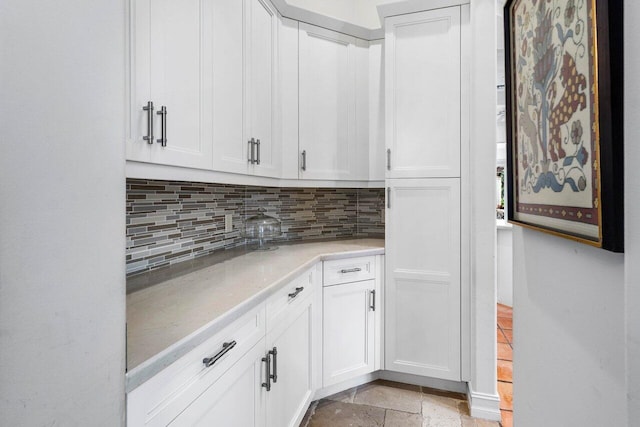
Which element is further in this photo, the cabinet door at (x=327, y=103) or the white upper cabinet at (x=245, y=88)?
the cabinet door at (x=327, y=103)

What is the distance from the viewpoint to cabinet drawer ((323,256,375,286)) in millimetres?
2139

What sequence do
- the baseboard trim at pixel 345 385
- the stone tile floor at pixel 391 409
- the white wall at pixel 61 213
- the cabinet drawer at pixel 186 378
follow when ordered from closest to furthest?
the white wall at pixel 61 213 < the cabinet drawer at pixel 186 378 < the stone tile floor at pixel 391 409 < the baseboard trim at pixel 345 385

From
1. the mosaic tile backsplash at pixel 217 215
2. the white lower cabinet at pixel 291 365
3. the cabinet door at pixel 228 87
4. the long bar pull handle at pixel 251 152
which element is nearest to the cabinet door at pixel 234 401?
the white lower cabinet at pixel 291 365

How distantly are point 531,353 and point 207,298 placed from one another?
976 millimetres

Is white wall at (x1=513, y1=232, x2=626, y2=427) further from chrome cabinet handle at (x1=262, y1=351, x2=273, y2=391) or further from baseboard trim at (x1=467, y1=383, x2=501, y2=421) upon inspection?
baseboard trim at (x1=467, y1=383, x2=501, y2=421)

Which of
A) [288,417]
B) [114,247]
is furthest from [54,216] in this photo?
[288,417]

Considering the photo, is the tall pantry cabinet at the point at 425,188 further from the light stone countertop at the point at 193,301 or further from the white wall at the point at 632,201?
the white wall at the point at 632,201

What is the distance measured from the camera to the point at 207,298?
3.96 feet

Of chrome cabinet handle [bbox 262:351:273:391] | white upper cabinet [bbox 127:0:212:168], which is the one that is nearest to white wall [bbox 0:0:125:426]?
white upper cabinet [bbox 127:0:212:168]

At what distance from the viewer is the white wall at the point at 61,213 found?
1.46ft

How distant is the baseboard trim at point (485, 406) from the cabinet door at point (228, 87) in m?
1.80

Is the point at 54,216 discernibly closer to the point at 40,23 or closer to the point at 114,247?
the point at 114,247

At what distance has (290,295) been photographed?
1627 mm

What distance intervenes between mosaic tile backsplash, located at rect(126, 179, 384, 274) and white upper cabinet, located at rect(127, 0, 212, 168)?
0.41 m
